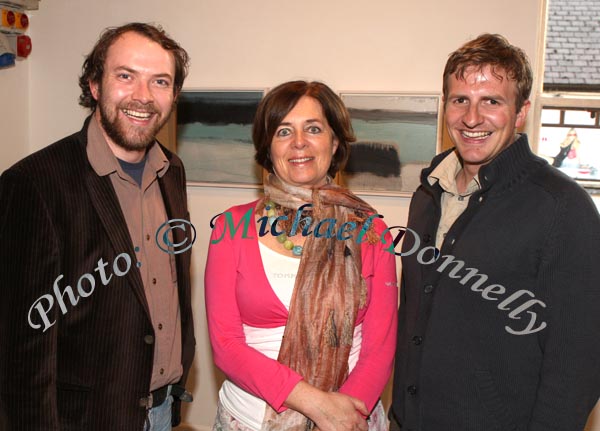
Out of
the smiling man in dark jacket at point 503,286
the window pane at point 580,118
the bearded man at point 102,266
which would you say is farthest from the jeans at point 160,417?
the window pane at point 580,118

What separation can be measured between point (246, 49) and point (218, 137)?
1.62 feet

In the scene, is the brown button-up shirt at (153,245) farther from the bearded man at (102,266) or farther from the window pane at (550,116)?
the window pane at (550,116)

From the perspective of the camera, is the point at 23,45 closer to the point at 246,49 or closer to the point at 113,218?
the point at 246,49

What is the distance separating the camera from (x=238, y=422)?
178 centimetres

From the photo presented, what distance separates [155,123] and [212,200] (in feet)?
4.45

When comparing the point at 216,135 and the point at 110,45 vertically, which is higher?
the point at 110,45

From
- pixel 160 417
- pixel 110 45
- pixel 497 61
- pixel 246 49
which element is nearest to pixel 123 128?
pixel 110 45

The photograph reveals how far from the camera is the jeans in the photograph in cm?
187

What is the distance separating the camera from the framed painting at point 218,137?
3.05 m

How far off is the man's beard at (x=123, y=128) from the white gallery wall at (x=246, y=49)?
1336 mm

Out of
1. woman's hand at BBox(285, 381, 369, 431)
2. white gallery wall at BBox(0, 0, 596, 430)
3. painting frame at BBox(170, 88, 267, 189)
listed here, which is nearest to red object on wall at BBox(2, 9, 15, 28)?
white gallery wall at BBox(0, 0, 596, 430)

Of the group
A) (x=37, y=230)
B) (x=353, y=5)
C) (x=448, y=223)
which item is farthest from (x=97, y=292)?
(x=353, y=5)

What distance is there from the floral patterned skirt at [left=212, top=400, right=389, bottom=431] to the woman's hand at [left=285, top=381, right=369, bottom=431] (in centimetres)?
14

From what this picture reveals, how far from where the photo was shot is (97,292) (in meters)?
1.63
